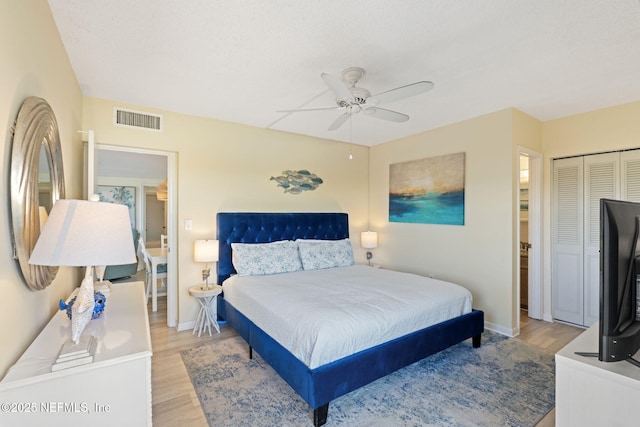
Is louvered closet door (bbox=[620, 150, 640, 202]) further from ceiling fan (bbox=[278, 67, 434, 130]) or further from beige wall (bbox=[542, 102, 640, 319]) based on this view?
ceiling fan (bbox=[278, 67, 434, 130])

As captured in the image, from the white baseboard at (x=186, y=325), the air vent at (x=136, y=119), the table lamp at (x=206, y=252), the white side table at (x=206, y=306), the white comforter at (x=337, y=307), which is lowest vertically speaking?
the white baseboard at (x=186, y=325)

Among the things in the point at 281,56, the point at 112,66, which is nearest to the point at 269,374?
the point at 281,56

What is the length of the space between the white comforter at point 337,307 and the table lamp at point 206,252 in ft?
0.98

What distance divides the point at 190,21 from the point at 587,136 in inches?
169

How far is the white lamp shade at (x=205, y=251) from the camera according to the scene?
3500mm

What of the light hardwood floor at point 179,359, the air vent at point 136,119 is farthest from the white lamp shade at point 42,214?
the air vent at point 136,119

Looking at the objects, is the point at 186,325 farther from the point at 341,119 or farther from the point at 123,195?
the point at 123,195

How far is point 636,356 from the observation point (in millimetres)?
1377

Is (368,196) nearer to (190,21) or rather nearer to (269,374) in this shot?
(269,374)

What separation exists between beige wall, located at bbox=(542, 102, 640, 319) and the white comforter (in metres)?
1.91

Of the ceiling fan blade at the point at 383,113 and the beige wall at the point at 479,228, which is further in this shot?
the beige wall at the point at 479,228

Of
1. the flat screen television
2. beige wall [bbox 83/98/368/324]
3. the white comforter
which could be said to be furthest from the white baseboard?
the flat screen television

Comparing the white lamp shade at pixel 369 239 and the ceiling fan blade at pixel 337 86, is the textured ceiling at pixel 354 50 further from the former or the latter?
the white lamp shade at pixel 369 239

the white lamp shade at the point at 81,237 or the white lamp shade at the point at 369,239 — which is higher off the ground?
the white lamp shade at the point at 81,237
